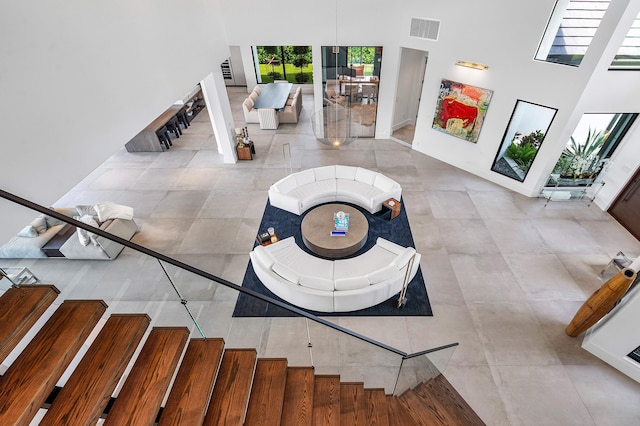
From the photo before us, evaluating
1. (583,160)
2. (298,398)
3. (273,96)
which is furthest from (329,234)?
(273,96)

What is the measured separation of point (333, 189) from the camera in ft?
26.7

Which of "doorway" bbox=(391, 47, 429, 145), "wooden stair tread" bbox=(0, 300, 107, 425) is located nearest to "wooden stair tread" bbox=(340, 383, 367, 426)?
"wooden stair tread" bbox=(0, 300, 107, 425)

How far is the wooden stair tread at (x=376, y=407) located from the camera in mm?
3488

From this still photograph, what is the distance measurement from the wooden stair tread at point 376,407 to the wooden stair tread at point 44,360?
10.0 feet

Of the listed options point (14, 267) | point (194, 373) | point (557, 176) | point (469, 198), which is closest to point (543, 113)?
point (557, 176)

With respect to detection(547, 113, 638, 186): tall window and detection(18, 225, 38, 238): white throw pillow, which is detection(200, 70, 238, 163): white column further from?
detection(547, 113, 638, 186): tall window

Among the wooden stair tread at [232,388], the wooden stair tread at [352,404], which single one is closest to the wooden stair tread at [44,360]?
the wooden stair tread at [232,388]

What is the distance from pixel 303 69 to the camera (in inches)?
627

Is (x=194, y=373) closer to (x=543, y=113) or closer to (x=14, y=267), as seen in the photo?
(x=14, y=267)

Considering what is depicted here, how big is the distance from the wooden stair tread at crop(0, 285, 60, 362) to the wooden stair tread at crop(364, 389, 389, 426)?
345cm

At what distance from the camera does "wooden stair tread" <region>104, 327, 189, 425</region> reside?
8.09 ft

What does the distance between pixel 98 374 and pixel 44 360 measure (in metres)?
0.41

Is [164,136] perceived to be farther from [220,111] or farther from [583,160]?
[583,160]

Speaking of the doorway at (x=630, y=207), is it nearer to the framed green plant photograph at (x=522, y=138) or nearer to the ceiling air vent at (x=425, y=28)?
the framed green plant photograph at (x=522, y=138)
